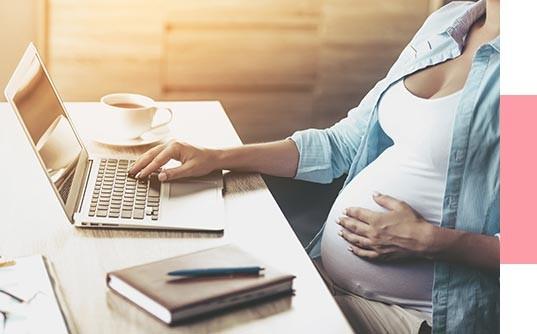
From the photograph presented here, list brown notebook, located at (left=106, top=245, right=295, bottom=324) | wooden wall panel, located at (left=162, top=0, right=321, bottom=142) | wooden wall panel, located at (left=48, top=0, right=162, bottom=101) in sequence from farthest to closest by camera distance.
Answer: wooden wall panel, located at (left=162, top=0, right=321, bottom=142) < wooden wall panel, located at (left=48, top=0, right=162, bottom=101) < brown notebook, located at (left=106, top=245, right=295, bottom=324)

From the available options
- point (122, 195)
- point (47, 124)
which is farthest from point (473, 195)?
point (47, 124)

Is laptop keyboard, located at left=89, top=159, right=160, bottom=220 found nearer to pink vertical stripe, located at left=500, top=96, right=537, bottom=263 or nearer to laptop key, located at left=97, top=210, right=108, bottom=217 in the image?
laptop key, located at left=97, top=210, right=108, bottom=217

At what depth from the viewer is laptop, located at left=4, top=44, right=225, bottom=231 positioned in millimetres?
1354

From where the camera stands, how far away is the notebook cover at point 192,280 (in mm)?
1084

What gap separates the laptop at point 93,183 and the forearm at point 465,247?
1.14 ft

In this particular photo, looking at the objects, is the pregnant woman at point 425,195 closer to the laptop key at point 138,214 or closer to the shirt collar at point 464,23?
the shirt collar at point 464,23

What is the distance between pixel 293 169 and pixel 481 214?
0.37 m

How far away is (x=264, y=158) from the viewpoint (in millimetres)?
1654

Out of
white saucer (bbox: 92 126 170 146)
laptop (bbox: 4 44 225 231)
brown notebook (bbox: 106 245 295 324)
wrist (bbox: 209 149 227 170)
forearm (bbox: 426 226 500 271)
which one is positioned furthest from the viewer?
white saucer (bbox: 92 126 170 146)

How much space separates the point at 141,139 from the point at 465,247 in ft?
2.14

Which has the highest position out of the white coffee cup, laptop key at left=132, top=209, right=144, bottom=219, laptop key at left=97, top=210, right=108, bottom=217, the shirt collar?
the shirt collar

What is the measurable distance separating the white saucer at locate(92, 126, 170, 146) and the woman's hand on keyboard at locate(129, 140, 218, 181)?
0.16m

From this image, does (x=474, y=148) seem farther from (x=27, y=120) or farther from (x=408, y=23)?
(x=408, y=23)

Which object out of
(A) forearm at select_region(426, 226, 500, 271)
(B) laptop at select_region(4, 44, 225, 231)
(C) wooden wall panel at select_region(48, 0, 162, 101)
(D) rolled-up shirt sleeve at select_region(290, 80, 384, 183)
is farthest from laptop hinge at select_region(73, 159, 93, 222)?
(C) wooden wall panel at select_region(48, 0, 162, 101)
